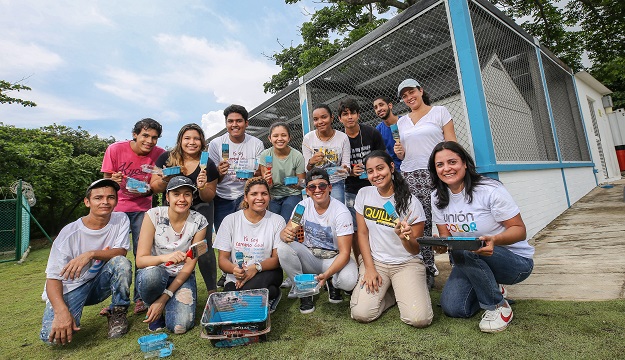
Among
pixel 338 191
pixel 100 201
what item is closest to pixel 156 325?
pixel 100 201

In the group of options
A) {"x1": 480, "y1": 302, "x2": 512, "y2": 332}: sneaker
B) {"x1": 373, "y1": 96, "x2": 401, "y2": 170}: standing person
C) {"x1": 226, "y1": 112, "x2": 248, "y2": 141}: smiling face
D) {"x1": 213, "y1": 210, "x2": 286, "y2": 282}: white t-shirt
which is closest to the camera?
{"x1": 480, "y1": 302, "x2": 512, "y2": 332}: sneaker

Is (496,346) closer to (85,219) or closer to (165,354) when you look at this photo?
(165,354)

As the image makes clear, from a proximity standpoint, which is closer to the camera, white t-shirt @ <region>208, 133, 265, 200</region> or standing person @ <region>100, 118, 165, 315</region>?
standing person @ <region>100, 118, 165, 315</region>

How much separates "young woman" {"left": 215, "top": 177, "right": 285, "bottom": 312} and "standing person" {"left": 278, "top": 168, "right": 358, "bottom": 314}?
13 centimetres

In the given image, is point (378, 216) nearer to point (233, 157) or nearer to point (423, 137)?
point (423, 137)

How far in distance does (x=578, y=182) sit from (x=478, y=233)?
7496 millimetres

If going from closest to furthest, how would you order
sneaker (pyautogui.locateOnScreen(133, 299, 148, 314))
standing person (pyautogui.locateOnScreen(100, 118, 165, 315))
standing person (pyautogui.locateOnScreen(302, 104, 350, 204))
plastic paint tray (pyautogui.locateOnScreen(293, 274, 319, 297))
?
1. plastic paint tray (pyautogui.locateOnScreen(293, 274, 319, 297))
2. sneaker (pyautogui.locateOnScreen(133, 299, 148, 314))
3. standing person (pyautogui.locateOnScreen(100, 118, 165, 315))
4. standing person (pyautogui.locateOnScreen(302, 104, 350, 204))

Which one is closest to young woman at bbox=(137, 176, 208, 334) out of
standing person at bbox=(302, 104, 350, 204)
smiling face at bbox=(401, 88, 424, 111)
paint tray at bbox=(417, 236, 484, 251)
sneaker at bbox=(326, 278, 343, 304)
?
sneaker at bbox=(326, 278, 343, 304)

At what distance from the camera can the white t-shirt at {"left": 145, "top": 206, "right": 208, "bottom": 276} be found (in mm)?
2812

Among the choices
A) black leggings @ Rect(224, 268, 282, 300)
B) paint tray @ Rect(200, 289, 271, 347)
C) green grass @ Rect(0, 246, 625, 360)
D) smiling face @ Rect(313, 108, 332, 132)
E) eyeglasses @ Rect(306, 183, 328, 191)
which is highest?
smiling face @ Rect(313, 108, 332, 132)

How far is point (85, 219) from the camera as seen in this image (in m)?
2.79

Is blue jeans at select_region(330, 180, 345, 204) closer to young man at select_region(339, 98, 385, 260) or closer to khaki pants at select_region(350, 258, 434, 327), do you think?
young man at select_region(339, 98, 385, 260)

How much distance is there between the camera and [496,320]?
2088mm

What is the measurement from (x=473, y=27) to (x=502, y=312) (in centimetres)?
390
